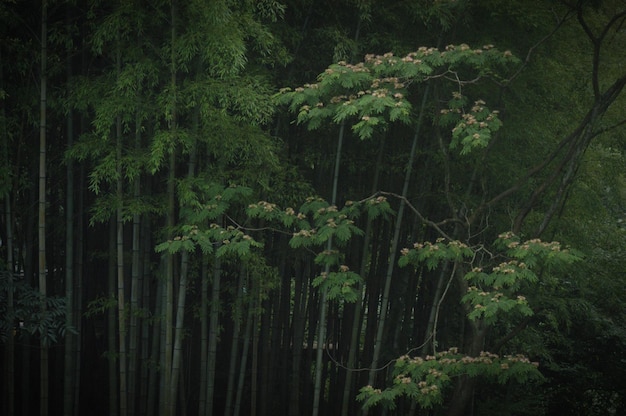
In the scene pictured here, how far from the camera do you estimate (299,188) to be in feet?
20.0

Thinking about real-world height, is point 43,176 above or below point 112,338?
above

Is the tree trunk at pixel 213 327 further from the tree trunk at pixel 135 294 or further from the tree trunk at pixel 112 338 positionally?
the tree trunk at pixel 112 338

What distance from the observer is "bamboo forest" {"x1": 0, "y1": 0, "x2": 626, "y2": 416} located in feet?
17.0

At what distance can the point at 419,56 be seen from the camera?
16.7 feet

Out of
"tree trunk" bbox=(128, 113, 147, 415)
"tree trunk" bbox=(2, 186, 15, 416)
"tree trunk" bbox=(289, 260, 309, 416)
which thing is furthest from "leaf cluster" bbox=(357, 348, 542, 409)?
"tree trunk" bbox=(2, 186, 15, 416)

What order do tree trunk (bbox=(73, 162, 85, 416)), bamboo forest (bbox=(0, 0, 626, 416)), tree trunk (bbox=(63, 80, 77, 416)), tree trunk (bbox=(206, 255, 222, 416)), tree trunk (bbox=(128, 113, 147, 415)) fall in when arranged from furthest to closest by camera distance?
1. tree trunk (bbox=(73, 162, 85, 416))
2. tree trunk (bbox=(206, 255, 222, 416))
3. tree trunk (bbox=(63, 80, 77, 416))
4. tree trunk (bbox=(128, 113, 147, 415))
5. bamboo forest (bbox=(0, 0, 626, 416))

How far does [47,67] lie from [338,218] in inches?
107

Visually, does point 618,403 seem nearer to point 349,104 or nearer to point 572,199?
point 572,199

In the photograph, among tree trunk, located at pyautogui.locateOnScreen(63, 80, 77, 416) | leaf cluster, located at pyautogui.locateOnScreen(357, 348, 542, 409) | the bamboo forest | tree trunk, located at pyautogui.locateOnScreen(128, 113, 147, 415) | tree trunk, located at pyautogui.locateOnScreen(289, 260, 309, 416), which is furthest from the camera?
tree trunk, located at pyautogui.locateOnScreen(289, 260, 309, 416)

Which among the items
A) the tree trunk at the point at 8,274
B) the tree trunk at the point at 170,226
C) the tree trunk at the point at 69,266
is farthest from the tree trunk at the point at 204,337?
the tree trunk at the point at 8,274

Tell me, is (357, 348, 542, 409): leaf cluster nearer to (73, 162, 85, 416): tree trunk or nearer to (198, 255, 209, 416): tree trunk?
(198, 255, 209, 416): tree trunk

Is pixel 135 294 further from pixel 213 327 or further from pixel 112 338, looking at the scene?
pixel 213 327

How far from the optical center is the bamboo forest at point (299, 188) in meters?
5.18

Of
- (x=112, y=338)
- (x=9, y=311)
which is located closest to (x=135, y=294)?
(x=112, y=338)
